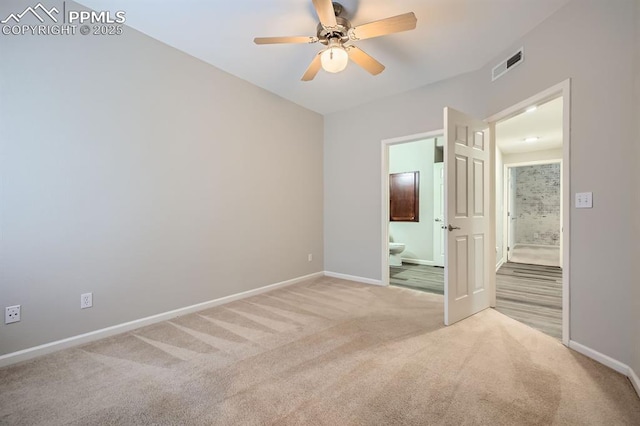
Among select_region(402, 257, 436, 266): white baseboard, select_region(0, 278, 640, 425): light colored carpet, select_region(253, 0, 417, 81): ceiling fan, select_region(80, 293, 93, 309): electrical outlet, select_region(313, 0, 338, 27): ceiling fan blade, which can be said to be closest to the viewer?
select_region(0, 278, 640, 425): light colored carpet

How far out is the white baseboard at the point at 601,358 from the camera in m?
1.79

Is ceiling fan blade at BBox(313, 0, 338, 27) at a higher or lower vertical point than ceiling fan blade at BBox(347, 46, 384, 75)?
higher

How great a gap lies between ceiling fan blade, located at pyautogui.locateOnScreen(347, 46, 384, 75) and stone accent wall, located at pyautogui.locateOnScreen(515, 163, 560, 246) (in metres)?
9.00

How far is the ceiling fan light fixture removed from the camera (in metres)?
2.16

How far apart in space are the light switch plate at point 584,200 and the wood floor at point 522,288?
45.1 inches

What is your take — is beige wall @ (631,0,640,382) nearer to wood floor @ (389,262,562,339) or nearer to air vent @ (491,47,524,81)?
wood floor @ (389,262,562,339)

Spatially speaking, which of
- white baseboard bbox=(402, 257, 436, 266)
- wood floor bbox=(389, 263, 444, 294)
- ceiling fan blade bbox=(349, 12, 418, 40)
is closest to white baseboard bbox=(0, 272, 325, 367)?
wood floor bbox=(389, 263, 444, 294)

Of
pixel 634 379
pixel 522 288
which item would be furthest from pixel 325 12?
pixel 522 288

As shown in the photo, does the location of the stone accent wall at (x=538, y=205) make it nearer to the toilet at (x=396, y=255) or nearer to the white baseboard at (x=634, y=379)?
the toilet at (x=396, y=255)

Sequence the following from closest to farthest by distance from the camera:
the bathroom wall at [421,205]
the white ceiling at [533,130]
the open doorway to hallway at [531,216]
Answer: the open doorway to hallway at [531,216]
the white ceiling at [533,130]
the bathroom wall at [421,205]

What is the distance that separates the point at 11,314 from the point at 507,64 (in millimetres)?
4560

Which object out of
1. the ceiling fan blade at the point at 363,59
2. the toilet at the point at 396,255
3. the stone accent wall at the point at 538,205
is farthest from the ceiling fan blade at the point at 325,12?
the stone accent wall at the point at 538,205

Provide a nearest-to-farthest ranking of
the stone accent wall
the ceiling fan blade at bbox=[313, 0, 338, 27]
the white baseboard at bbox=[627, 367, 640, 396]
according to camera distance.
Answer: the white baseboard at bbox=[627, 367, 640, 396], the ceiling fan blade at bbox=[313, 0, 338, 27], the stone accent wall

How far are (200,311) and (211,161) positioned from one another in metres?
1.63
